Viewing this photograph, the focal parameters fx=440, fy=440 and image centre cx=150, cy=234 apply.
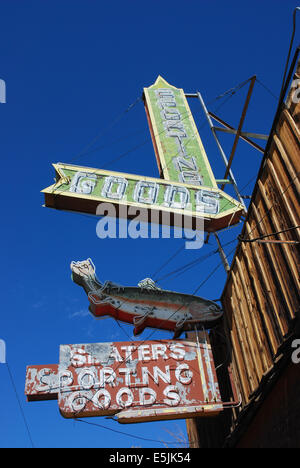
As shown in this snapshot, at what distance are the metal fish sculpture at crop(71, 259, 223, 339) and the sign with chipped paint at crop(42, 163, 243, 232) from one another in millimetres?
1678

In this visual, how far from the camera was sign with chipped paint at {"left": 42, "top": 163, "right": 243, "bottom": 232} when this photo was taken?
10188mm

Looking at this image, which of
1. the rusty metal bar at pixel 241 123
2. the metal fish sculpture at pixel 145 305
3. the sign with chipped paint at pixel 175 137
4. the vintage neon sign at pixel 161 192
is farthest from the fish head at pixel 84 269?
the rusty metal bar at pixel 241 123

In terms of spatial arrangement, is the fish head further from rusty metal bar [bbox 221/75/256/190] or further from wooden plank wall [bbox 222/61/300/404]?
rusty metal bar [bbox 221/75/256/190]

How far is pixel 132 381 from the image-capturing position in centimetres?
933

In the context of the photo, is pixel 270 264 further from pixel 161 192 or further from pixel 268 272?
pixel 161 192

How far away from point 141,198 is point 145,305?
8.48 feet

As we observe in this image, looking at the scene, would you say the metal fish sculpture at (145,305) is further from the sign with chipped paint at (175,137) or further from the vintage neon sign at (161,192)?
the sign with chipped paint at (175,137)

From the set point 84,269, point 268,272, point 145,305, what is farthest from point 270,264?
point 84,269

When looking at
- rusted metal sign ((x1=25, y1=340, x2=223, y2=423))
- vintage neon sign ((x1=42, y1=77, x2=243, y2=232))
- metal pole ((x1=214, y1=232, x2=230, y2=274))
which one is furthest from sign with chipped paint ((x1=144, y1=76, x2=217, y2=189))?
rusted metal sign ((x1=25, y1=340, x2=223, y2=423))
